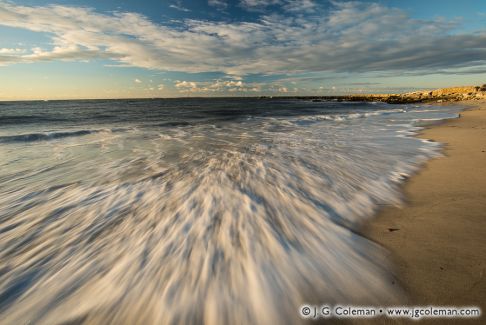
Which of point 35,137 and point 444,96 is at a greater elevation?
point 444,96

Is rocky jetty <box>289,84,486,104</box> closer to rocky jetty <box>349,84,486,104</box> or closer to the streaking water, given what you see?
rocky jetty <box>349,84,486,104</box>

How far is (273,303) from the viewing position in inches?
88.2

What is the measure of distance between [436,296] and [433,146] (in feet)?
27.2

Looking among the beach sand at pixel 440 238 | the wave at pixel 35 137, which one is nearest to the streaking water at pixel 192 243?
the beach sand at pixel 440 238

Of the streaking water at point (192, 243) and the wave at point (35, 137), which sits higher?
the wave at point (35, 137)

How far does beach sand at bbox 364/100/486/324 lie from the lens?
7.14ft

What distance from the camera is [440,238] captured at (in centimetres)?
296

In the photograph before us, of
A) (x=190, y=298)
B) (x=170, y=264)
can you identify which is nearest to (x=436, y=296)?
(x=190, y=298)

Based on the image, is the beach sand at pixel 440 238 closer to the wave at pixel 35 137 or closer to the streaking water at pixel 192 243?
the streaking water at pixel 192 243

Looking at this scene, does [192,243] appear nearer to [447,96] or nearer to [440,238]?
[440,238]

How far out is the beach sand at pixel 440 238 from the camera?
7.14 feet

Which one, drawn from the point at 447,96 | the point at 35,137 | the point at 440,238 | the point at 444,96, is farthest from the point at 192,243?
the point at 444,96

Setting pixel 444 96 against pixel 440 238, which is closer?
pixel 440 238

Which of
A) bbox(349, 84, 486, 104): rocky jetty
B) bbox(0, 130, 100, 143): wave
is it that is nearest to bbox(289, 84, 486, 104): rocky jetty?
bbox(349, 84, 486, 104): rocky jetty
